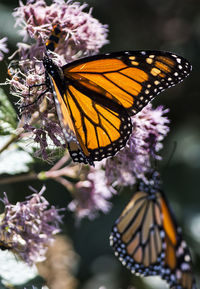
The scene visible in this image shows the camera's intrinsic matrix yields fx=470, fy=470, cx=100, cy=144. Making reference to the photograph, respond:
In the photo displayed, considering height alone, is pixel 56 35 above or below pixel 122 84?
above

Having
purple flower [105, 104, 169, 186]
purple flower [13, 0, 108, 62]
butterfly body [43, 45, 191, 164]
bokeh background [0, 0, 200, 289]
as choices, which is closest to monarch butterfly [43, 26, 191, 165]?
butterfly body [43, 45, 191, 164]

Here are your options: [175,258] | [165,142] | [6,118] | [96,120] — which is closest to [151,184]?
[175,258]

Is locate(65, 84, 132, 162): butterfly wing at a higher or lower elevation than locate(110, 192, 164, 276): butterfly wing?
higher

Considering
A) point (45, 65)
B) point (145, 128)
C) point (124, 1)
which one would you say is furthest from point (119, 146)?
point (124, 1)

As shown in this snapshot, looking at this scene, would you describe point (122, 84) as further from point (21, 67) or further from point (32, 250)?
point (32, 250)

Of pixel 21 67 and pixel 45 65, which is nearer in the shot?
pixel 45 65

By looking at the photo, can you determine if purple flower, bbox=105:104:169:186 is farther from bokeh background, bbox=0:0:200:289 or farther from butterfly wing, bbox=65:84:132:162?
bokeh background, bbox=0:0:200:289

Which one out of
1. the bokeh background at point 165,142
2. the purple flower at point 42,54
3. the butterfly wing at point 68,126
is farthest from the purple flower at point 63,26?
the bokeh background at point 165,142
